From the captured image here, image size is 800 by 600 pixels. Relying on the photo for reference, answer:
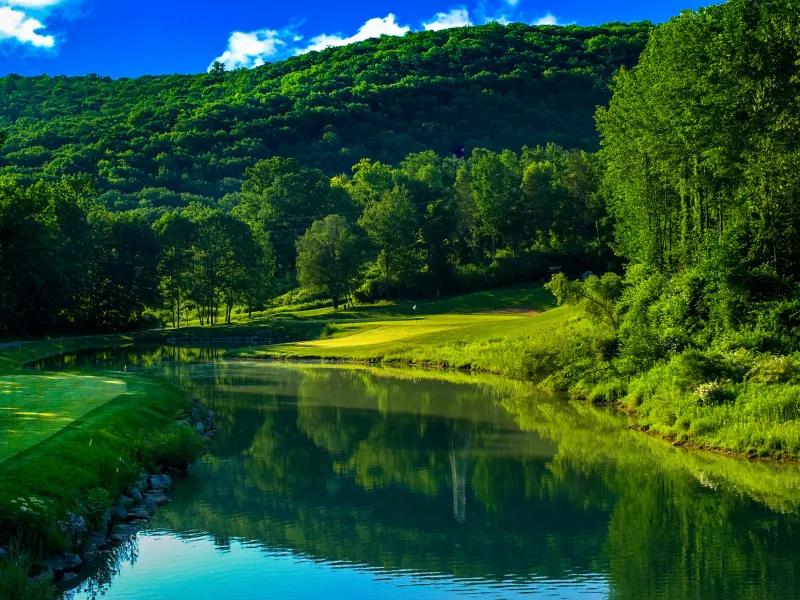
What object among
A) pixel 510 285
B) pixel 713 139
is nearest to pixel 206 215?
pixel 510 285

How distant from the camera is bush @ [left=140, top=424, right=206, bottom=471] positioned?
97.0 feet

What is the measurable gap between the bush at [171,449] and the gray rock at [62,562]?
8707 millimetres

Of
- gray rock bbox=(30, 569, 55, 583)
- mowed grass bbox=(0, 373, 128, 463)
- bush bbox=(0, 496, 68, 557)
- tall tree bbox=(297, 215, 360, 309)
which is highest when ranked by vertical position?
tall tree bbox=(297, 215, 360, 309)

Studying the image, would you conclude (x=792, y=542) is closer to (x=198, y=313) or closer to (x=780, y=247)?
(x=780, y=247)

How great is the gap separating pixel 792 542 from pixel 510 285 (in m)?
91.7

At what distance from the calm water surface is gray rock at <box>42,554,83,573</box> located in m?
0.62

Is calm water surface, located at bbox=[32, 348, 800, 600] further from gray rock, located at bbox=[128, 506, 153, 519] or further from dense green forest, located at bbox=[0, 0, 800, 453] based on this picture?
dense green forest, located at bbox=[0, 0, 800, 453]

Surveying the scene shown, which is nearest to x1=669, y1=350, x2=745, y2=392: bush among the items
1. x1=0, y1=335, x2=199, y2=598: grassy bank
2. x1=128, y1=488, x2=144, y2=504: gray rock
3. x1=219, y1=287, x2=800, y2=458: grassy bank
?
x1=219, y1=287, x2=800, y2=458: grassy bank

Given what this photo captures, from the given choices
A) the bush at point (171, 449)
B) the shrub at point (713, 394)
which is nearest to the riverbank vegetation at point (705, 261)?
the shrub at point (713, 394)

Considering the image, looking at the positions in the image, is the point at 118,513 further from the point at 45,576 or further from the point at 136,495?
the point at 45,576

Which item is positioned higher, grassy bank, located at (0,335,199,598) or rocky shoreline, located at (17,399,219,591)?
grassy bank, located at (0,335,199,598)

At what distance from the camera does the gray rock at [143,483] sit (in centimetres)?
2682

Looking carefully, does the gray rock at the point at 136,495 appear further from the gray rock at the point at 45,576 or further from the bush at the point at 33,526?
the gray rock at the point at 45,576

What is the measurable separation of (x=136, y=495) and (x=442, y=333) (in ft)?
161
